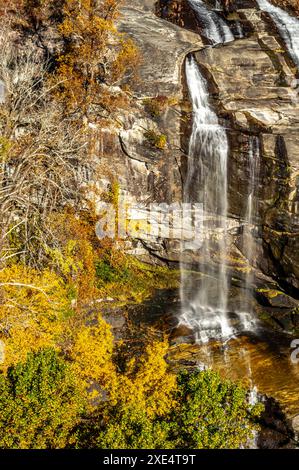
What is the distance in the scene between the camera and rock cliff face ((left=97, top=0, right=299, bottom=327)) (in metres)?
21.3

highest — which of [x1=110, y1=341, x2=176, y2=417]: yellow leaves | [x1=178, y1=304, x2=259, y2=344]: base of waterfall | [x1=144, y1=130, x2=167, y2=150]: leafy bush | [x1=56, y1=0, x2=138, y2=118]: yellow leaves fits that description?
[x1=56, y1=0, x2=138, y2=118]: yellow leaves

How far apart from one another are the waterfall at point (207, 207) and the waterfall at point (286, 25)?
5875mm

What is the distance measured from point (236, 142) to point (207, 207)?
3512mm

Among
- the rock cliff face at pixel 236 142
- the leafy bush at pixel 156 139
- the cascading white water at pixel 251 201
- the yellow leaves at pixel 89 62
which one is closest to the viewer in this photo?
the rock cliff face at pixel 236 142

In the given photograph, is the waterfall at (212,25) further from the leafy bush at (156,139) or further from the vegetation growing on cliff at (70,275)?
the leafy bush at (156,139)

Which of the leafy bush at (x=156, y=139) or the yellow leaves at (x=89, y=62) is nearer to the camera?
the leafy bush at (x=156, y=139)

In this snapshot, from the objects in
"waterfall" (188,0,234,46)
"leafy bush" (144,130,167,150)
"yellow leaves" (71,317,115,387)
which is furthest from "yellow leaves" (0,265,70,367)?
"waterfall" (188,0,234,46)

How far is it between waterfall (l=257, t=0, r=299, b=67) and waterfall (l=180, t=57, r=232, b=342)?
19.3ft

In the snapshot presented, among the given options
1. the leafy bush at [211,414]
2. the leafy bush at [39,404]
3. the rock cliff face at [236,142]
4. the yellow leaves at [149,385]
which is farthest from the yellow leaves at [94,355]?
the rock cliff face at [236,142]

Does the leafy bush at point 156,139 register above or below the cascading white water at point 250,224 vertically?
above

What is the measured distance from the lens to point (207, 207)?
23.5 m

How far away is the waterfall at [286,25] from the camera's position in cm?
2608

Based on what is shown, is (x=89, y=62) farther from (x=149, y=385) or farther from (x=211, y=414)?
(x=211, y=414)

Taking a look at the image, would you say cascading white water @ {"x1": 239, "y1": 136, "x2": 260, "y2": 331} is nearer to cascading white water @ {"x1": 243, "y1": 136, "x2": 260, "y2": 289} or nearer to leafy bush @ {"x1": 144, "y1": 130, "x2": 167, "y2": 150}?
cascading white water @ {"x1": 243, "y1": 136, "x2": 260, "y2": 289}
